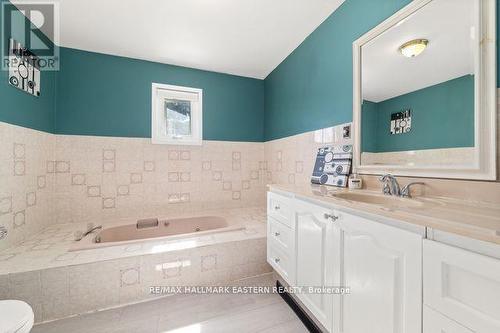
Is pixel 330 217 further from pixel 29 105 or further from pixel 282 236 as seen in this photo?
pixel 29 105

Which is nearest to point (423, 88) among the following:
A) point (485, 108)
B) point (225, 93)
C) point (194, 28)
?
point (485, 108)

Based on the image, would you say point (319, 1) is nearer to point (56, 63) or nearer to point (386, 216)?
point (386, 216)

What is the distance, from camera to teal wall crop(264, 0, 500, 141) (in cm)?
140

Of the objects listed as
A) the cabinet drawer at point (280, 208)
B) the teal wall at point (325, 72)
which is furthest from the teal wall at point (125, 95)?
the cabinet drawer at point (280, 208)

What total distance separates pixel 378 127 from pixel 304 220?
2.65ft

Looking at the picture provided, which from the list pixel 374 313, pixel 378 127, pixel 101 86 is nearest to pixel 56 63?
pixel 101 86

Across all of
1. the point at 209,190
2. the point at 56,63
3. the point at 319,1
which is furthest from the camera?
the point at 209,190

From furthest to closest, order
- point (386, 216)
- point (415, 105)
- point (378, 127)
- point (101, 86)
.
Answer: point (101, 86) < point (378, 127) < point (415, 105) < point (386, 216)

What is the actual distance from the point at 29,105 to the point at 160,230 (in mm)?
1656

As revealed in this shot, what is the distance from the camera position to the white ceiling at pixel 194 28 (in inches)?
62.1

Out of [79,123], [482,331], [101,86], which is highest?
[101,86]

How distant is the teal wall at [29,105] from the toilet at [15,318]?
132 cm

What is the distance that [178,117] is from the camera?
2594 millimetres

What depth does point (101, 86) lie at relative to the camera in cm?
223
